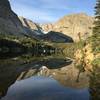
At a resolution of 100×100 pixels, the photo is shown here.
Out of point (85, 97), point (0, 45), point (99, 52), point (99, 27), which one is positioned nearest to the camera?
point (85, 97)

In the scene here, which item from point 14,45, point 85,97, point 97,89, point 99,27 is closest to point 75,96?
point 85,97

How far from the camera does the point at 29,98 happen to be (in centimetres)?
3075

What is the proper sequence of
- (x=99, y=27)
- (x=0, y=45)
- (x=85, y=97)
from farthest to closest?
Answer: (x=0, y=45), (x=99, y=27), (x=85, y=97)

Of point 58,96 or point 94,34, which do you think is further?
point 94,34

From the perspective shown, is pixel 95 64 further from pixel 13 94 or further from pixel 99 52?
pixel 13 94

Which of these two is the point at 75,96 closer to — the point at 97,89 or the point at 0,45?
the point at 97,89

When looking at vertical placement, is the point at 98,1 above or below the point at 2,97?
above

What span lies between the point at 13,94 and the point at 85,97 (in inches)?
312

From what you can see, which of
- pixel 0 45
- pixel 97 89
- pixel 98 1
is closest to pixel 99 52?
pixel 98 1

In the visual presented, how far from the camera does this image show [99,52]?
81875 mm

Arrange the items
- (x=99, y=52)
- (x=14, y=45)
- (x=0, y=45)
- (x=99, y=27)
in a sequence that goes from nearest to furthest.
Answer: (x=99, y=52) < (x=99, y=27) < (x=0, y=45) < (x=14, y=45)

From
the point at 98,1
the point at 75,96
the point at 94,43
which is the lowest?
the point at 75,96

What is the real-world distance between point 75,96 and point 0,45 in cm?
13311

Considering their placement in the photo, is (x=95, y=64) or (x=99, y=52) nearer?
(x=95, y=64)
